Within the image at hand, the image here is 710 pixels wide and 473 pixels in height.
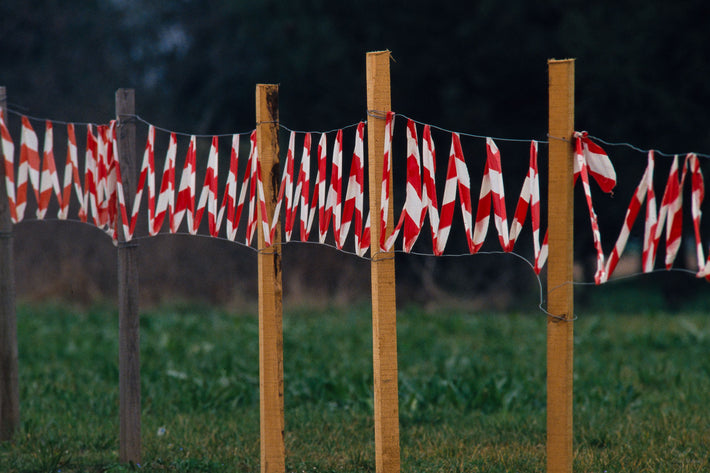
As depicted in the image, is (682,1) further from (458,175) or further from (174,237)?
(458,175)

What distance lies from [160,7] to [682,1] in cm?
1319

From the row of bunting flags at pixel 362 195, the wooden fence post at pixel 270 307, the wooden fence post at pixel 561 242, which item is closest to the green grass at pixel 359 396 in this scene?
the wooden fence post at pixel 270 307

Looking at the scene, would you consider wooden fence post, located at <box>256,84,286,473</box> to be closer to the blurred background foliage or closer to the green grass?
the green grass

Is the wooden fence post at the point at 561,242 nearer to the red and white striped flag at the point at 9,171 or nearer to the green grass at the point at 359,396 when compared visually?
the green grass at the point at 359,396

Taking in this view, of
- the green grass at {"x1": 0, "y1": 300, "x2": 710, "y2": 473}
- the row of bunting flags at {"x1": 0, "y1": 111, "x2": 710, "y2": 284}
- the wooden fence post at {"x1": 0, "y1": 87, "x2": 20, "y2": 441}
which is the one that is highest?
the row of bunting flags at {"x1": 0, "y1": 111, "x2": 710, "y2": 284}

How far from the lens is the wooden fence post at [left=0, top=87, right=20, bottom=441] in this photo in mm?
6602

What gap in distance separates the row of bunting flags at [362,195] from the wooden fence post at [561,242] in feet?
0.25

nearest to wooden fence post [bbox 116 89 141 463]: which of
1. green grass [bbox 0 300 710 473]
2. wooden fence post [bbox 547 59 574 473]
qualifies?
green grass [bbox 0 300 710 473]

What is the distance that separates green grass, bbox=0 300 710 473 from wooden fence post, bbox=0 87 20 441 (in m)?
0.20

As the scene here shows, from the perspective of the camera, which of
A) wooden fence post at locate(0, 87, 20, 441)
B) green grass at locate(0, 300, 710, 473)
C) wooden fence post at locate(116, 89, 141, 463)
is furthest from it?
wooden fence post at locate(0, 87, 20, 441)

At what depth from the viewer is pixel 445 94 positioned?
56.7 feet

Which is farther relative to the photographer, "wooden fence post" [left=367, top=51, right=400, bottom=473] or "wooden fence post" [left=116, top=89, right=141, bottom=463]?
"wooden fence post" [left=116, top=89, right=141, bottom=463]

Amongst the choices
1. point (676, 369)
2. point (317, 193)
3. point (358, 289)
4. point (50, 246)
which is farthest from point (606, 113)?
point (317, 193)

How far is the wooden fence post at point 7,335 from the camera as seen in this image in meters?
6.60
